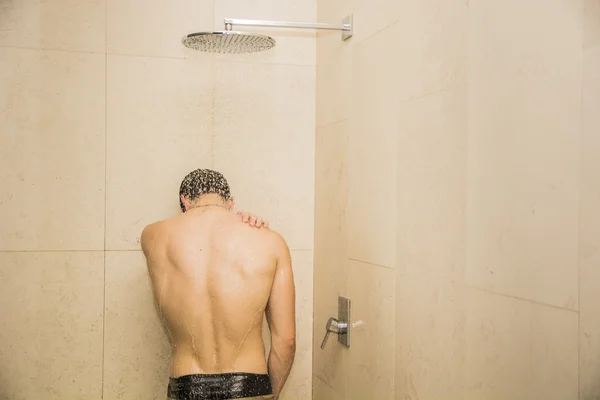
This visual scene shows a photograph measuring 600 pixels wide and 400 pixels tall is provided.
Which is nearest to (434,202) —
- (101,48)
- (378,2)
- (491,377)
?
(491,377)

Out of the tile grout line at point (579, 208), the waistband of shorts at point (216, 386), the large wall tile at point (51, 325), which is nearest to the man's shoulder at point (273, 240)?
the waistband of shorts at point (216, 386)

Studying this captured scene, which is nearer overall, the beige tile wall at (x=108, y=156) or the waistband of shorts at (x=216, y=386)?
the waistband of shorts at (x=216, y=386)

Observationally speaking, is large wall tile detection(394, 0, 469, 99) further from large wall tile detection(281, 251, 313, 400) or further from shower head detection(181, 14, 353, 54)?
large wall tile detection(281, 251, 313, 400)

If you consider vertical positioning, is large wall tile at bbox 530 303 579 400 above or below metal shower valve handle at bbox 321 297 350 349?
above

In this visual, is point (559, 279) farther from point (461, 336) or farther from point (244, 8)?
point (244, 8)

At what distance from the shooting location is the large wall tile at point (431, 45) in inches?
55.6

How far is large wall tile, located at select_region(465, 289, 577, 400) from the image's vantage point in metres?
1.03

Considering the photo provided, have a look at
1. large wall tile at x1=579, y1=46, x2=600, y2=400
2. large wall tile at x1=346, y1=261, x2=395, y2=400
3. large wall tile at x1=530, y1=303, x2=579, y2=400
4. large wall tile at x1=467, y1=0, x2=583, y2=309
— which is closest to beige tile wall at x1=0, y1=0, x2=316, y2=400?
large wall tile at x1=346, y1=261, x2=395, y2=400

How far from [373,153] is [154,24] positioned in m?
1.16

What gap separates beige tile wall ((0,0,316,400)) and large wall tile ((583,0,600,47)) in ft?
5.53

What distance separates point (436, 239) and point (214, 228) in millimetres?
802

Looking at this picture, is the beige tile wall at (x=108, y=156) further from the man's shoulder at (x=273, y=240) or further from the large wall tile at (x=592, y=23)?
the large wall tile at (x=592, y=23)

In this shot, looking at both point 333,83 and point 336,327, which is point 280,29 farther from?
point 336,327

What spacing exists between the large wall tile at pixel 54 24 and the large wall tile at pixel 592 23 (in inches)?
76.7
